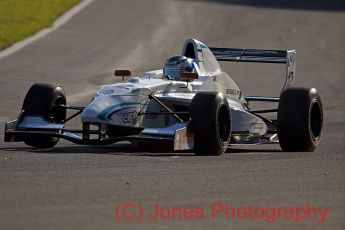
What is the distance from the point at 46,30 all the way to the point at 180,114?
18.3 meters

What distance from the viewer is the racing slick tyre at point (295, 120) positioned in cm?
1334

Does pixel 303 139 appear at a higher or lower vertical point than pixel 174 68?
lower

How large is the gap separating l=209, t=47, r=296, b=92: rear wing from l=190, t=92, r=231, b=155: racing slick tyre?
2710 mm

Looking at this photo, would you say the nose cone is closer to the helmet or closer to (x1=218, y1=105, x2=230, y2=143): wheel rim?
(x1=218, y1=105, x2=230, y2=143): wheel rim

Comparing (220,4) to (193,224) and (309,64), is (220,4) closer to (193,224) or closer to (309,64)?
(309,64)

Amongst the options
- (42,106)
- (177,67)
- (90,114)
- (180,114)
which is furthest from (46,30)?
(90,114)

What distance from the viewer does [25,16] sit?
3234cm

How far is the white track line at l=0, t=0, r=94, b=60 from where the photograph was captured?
27.2 meters

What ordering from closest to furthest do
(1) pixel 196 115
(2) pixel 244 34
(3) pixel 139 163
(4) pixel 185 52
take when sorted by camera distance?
(3) pixel 139 163 < (1) pixel 196 115 < (4) pixel 185 52 < (2) pixel 244 34

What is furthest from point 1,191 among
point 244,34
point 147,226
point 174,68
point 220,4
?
point 220,4

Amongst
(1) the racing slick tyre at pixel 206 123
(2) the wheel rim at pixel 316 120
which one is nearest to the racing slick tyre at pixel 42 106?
(1) the racing slick tyre at pixel 206 123

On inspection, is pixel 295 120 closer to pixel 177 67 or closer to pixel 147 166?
pixel 177 67

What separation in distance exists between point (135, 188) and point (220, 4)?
94.9ft

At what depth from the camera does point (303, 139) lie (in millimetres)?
13406
